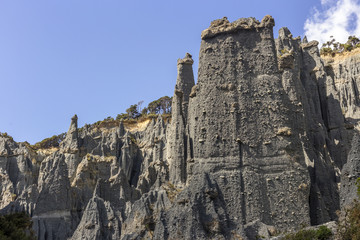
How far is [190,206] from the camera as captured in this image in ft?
66.4

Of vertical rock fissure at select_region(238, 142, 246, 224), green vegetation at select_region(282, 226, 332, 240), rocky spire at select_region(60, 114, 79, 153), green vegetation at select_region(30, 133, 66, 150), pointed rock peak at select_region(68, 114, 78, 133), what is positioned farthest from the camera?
green vegetation at select_region(30, 133, 66, 150)

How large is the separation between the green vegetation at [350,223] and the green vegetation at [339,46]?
1648 inches

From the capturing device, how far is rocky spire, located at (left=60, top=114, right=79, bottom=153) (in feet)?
158

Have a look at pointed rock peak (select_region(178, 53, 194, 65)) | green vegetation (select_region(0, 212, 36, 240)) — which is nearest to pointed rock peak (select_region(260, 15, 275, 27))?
pointed rock peak (select_region(178, 53, 194, 65))

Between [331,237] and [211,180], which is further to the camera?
[211,180]

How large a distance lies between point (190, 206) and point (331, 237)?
6093mm

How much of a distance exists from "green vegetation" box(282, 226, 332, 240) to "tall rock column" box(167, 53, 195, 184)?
15771 mm

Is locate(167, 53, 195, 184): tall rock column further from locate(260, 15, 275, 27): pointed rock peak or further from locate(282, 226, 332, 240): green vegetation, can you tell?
locate(282, 226, 332, 240): green vegetation

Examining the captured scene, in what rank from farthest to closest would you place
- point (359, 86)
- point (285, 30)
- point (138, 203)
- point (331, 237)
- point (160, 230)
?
point (359, 86), point (285, 30), point (138, 203), point (160, 230), point (331, 237)

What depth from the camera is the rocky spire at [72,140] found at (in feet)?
158

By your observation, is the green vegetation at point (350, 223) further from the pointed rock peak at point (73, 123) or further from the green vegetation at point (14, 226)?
the pointed rock peak at point (73, 123)

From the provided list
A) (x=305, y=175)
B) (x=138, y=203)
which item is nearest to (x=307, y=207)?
(x=305, y=175)

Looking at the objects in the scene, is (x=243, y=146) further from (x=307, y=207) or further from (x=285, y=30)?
(x=285, y=30)

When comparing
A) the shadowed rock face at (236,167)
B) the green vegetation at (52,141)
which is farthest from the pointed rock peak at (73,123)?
the green vegetation at (52,141)
